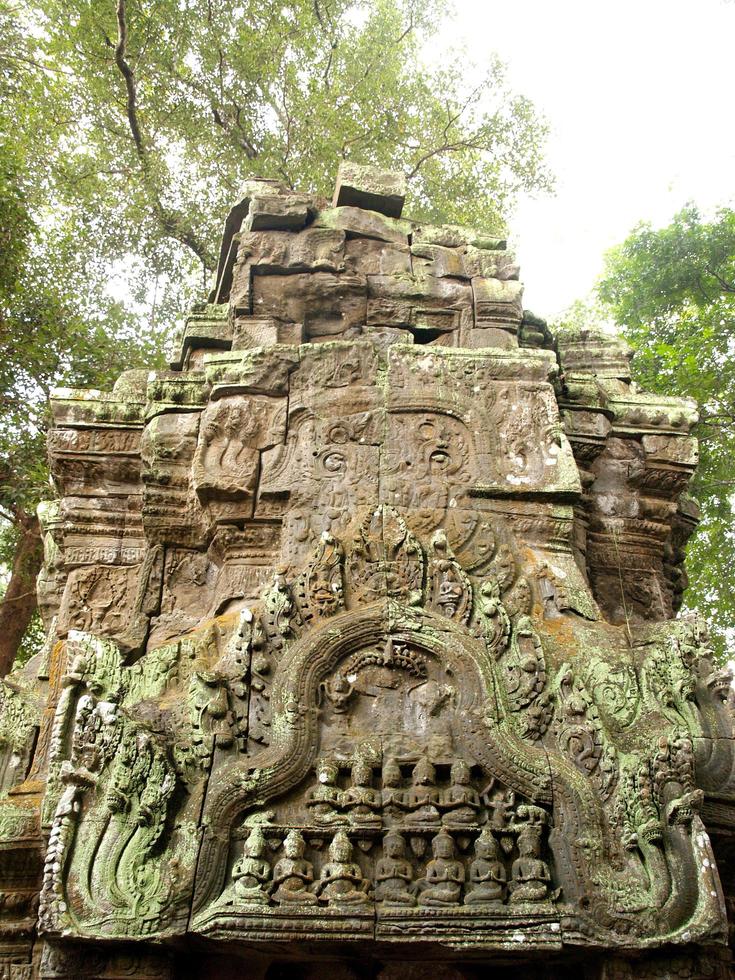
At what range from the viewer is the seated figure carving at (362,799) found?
3393mm

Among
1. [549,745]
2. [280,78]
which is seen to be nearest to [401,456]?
[549,745]

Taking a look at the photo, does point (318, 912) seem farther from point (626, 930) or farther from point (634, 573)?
point (634, 573)

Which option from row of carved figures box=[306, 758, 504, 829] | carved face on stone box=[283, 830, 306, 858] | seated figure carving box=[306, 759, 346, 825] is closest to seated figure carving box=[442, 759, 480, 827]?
row of carved figures box=[306, 758, 504, 829]

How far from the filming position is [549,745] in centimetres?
364

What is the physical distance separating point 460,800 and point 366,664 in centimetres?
72

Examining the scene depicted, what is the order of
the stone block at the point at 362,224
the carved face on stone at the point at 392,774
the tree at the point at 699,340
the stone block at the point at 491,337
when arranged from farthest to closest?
the tree at the point at 699,340 < the stone block at the point at 362,224 < the stone block at the point at 491,337 < the carved face on stone at the point at 392,774

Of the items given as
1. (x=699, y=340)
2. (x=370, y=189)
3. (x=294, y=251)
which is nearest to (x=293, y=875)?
(x=294, y=251)

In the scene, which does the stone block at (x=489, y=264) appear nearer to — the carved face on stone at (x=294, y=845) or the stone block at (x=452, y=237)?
the stone block at (x=452, y=237)

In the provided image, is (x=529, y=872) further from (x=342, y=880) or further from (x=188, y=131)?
(x=188, y=131)

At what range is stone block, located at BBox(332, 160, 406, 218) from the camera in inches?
230

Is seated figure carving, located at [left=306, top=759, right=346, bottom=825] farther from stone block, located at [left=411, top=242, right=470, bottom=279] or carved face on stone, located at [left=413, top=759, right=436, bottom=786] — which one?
stone block, located at [left=411, top=242, right=470, bottom=279]

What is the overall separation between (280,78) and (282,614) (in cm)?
1082

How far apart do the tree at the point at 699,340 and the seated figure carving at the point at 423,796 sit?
778 cm

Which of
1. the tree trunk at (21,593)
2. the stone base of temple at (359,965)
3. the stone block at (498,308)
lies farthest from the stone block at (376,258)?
the tree trunk at (21,593)
